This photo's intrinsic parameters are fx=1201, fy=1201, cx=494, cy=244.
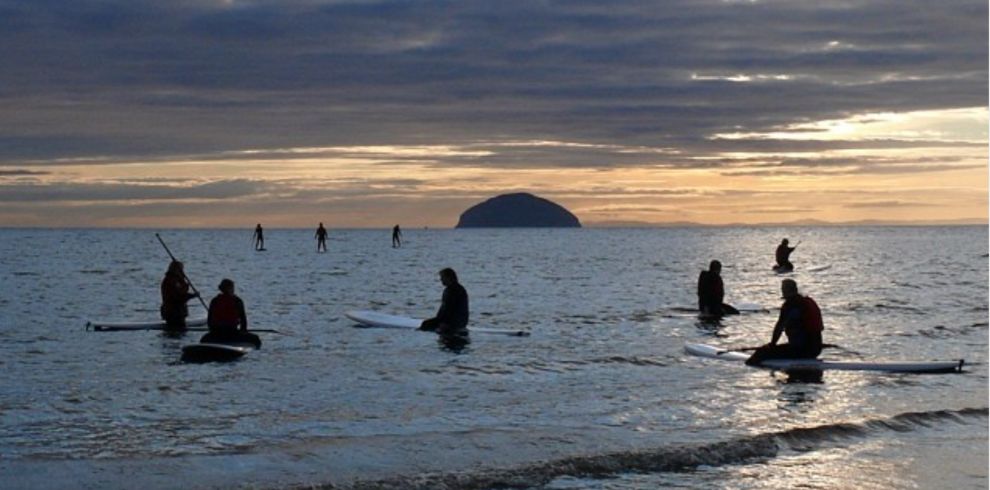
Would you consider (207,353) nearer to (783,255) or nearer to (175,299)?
(175,299)

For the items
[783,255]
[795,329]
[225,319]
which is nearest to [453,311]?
[225,319]

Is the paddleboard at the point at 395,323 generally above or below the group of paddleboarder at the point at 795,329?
below

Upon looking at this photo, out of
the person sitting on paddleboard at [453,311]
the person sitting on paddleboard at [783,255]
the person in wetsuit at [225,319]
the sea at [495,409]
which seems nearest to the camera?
the sea at [495,409]

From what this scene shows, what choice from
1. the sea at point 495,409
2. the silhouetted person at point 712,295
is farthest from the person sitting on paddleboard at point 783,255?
the silhouetted person at point 712,295

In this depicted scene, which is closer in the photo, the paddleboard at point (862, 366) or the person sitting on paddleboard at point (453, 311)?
the paddleboard at point (862, 366)

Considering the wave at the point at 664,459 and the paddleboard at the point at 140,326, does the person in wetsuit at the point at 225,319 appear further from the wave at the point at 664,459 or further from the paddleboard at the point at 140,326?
the wave at the point at 664,459

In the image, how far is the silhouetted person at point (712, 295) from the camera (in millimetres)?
32375

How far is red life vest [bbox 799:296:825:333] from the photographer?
21.2 meters

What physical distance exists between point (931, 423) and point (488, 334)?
1347 centimetres

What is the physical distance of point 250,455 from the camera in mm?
14250

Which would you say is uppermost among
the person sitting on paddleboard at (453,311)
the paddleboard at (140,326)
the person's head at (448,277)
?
the person's head at (448,277)

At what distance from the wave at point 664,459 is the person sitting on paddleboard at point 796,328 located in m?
4.56

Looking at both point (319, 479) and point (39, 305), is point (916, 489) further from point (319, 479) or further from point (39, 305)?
point (39, 305)

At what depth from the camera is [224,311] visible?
24.0 meters
